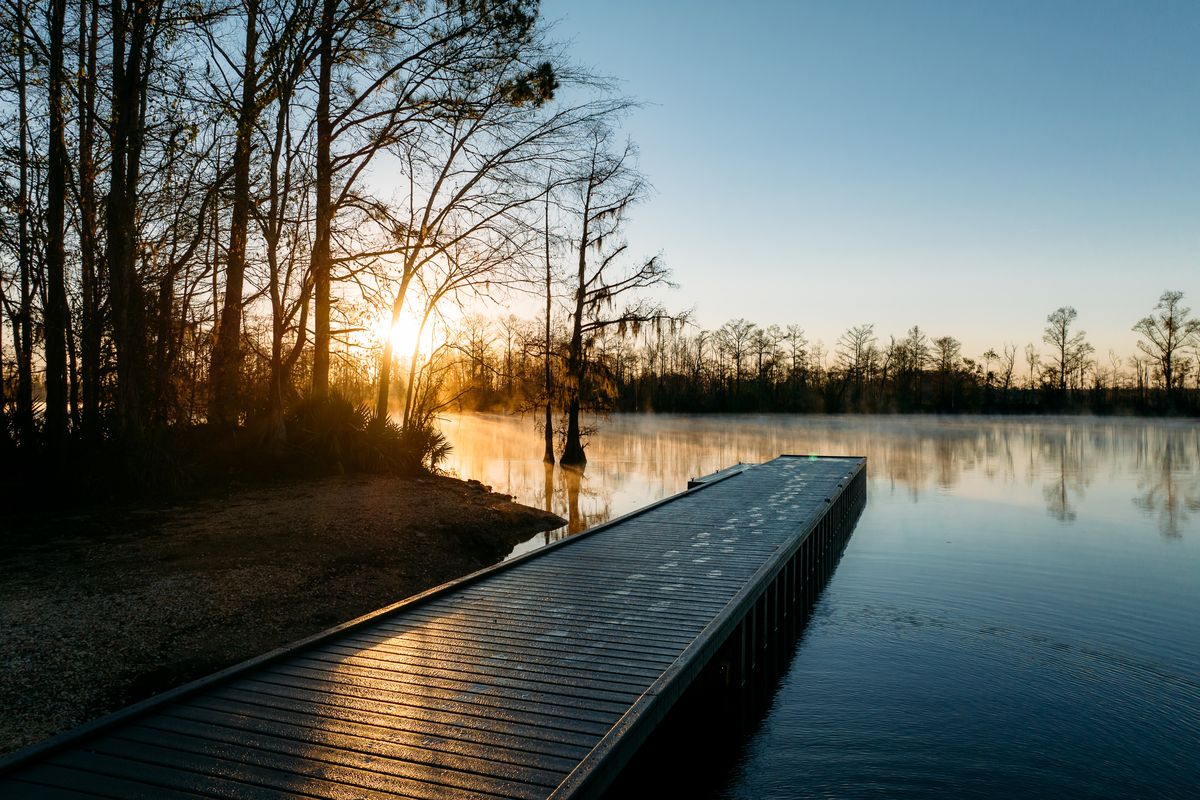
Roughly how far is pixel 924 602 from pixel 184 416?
13.4 meters

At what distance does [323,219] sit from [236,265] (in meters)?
1.90

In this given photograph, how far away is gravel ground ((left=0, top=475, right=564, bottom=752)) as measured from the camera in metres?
5.98

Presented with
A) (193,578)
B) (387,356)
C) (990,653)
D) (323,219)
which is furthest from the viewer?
(387,356)

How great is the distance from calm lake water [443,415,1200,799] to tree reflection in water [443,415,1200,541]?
222mm

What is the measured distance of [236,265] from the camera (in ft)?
48.5

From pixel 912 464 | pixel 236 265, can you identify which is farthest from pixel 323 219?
pixel 912 464

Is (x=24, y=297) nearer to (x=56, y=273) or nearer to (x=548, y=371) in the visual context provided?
(x=56, y=273)

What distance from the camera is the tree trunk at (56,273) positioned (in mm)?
12008

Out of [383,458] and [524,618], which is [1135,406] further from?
[524,618]

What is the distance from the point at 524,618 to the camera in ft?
20.0

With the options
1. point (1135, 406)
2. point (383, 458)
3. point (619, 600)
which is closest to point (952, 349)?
point (1135, 406)

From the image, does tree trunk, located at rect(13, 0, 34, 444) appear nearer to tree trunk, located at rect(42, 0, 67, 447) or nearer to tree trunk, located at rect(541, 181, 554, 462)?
tree trunk, located at rect(42, 0, 67, 447)

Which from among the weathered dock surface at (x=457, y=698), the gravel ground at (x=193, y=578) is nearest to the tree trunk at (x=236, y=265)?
the gravel ground at (x=193, y=578)

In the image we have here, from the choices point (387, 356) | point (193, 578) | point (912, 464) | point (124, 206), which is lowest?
point (912, 464)
